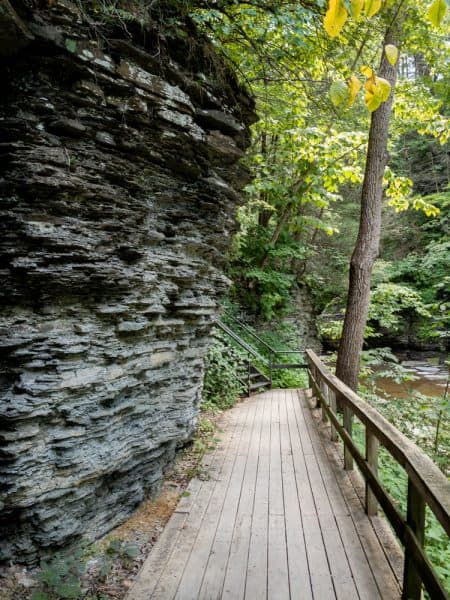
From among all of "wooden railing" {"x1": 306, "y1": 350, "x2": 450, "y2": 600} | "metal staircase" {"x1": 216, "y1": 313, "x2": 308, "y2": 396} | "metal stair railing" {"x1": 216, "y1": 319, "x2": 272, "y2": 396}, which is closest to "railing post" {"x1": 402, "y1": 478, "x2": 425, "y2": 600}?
"wooden railing" {"x1": 306, "y1": 350, "x2": 450, "y2": 600}

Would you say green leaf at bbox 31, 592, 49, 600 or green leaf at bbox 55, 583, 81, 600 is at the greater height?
green leaf at bbox 31, 592, 49, 600

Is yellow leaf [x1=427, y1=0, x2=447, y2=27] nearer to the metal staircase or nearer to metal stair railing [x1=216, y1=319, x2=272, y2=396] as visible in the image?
the metal staircase

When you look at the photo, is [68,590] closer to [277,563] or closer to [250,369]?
[277,563]

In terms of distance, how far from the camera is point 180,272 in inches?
153

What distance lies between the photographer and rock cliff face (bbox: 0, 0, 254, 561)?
8.50 feet

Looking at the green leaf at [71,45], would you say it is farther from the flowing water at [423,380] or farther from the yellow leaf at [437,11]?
the flowing water at [423,380]

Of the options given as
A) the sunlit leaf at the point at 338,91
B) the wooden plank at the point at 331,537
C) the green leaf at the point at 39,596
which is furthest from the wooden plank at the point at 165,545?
the sunlit leaf at the point at 338,91

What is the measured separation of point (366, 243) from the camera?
6.66m

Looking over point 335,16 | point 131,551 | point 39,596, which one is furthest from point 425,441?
point 335,16

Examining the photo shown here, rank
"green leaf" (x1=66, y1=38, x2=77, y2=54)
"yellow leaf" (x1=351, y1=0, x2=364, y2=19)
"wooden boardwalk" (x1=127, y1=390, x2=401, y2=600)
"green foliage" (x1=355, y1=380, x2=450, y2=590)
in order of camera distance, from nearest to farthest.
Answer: "yellow leaf" (x1=351, y1=0, x2=364, y2=19) → "wooden boardwalk" (x1=127, y1=390, x2=401, y2=600) → "green leaf" (x1=66, y1=38, x2=77, y2=54) → "green foliage" (x1=355, y1=380, x2=450, y2=590)

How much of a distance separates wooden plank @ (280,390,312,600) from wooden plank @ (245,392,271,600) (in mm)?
193

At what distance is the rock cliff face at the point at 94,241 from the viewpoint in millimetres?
2590

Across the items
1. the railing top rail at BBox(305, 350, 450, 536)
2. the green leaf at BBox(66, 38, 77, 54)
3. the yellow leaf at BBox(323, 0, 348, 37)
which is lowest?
the railing top rail at BBox(305, 350, 450, 536)

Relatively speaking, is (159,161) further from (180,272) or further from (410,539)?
(410,539)
